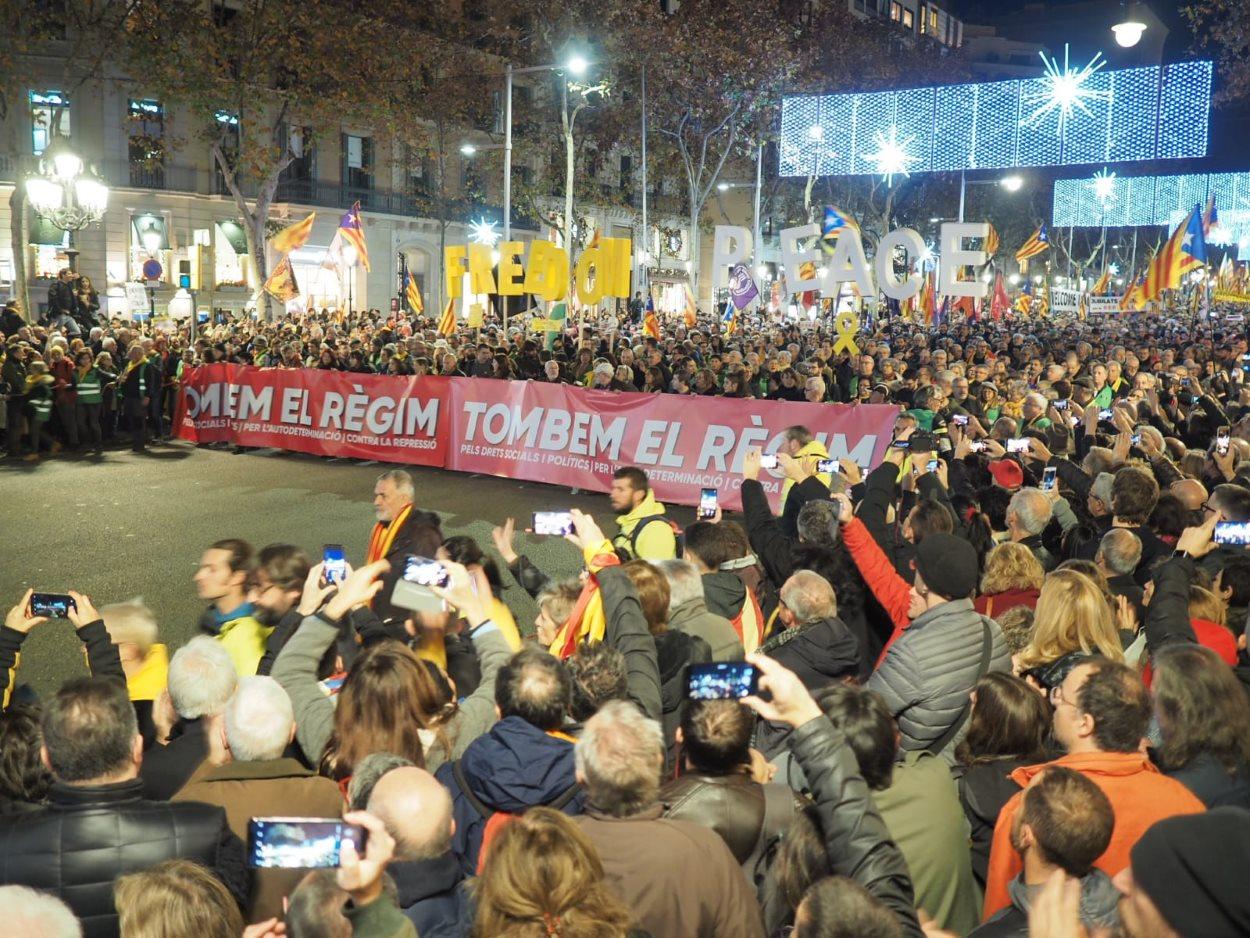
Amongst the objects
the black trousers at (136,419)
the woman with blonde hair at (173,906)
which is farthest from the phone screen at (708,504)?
the black trousers at (136,419)

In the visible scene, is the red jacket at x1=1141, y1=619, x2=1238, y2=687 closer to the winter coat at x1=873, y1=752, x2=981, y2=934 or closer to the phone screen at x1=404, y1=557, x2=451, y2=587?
the winter coat at x1=873, y1=752, x2=981, y2=934

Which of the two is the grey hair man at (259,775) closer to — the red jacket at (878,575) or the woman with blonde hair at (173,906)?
the woman with blonde hair at (173,906)

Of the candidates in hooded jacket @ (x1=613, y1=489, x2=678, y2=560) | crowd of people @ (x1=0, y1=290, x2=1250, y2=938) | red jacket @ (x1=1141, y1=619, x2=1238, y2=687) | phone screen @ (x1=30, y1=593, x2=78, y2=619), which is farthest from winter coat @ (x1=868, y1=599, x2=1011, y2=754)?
phone screen @ (x1=30, y1=593, x2=78, y2=619)

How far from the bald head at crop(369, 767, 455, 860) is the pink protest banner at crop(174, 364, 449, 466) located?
12921mm

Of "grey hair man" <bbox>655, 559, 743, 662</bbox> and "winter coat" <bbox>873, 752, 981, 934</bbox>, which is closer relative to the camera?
"winter coat" <bbox>873, 752, 981, 934</bbox>

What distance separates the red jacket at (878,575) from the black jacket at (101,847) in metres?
3.56

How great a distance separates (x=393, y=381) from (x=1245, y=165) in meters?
25.7

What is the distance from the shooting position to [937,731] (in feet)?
14.4

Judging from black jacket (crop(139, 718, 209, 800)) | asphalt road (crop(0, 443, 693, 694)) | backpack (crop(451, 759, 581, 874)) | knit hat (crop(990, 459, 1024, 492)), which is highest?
knit hat (crop(990, 459, 1024, 492))

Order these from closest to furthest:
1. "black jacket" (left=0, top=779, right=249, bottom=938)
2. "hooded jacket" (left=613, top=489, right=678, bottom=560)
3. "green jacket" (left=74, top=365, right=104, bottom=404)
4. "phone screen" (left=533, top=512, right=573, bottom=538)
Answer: "black jacket" (left=0, top=779, right=249, bottom=938), "phone screen" (left=533, top=512, right=573, bottom=538), "hooded jacket" (left=613, top=489, right=678, bottom=560), "green jacket" (left=74, top=365, right=104, bottom=404)

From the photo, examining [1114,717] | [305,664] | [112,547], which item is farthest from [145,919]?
[112,547]

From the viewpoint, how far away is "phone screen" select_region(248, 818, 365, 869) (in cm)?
237

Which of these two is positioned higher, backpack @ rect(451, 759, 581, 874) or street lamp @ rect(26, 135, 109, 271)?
street lamp @ rect(26, 135, 109, 271)

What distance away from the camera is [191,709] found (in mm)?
4105
